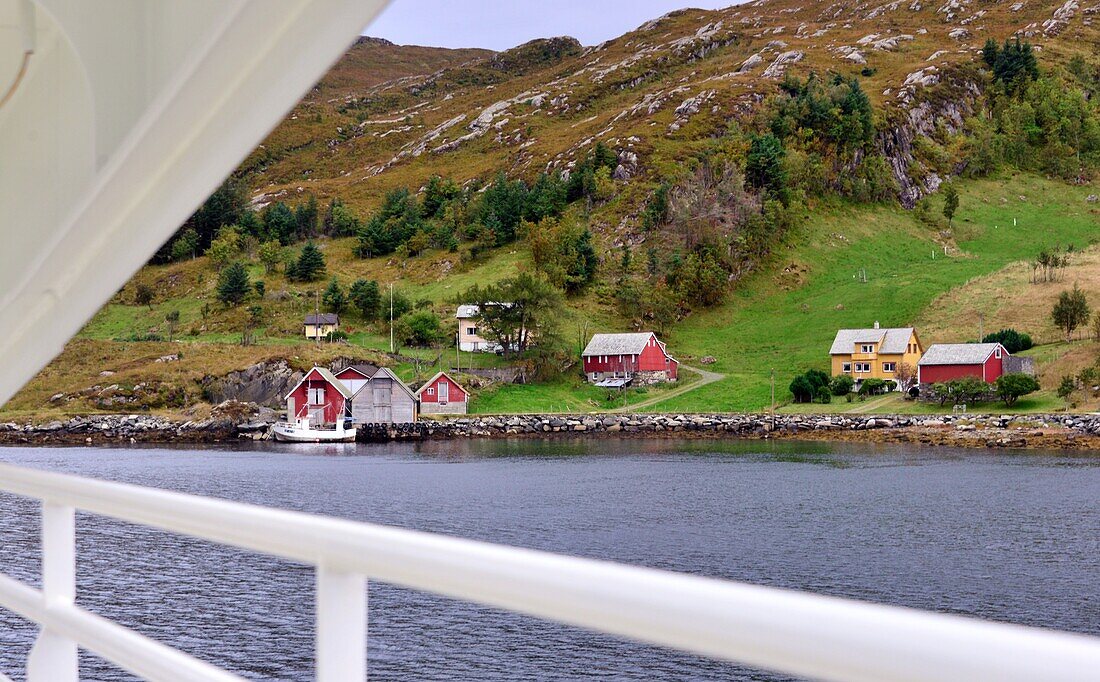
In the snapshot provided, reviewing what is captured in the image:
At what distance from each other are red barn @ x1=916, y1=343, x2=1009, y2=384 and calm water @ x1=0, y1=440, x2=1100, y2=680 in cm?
A: 1416

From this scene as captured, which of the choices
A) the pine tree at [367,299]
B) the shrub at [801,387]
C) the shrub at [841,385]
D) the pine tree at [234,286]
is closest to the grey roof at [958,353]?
the shrub at [841,385]

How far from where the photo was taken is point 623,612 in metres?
0.95

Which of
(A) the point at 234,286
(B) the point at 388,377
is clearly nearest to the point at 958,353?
(B) the point at 388,377

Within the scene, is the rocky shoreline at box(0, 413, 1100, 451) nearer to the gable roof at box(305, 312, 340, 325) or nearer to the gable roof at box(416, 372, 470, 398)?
the gable roof at box(416, 372, 470, 398)

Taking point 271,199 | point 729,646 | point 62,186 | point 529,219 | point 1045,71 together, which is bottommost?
point 729,646

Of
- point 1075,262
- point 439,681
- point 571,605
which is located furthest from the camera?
point 1075,262

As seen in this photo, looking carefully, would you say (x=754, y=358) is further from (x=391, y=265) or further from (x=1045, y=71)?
(x=1045, y=71)

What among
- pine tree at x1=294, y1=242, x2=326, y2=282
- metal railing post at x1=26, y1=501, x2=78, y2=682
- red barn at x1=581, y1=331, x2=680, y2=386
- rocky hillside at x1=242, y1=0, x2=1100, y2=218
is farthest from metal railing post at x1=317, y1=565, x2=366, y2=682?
rocky hillside at x1=242, y1=0, x2=1100, y2=218

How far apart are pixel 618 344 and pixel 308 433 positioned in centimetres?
2021

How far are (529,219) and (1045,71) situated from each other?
67181mm

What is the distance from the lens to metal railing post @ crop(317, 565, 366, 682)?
4.39 feet

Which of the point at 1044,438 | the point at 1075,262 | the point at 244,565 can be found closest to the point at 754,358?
the point at 1044,438

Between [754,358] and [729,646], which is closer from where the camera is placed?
[729,646]

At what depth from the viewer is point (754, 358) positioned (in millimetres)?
71062
